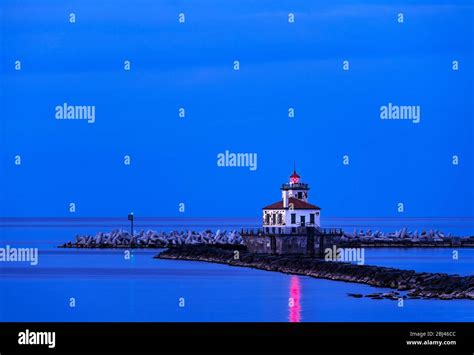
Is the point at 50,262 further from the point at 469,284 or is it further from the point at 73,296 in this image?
the point at 469,284

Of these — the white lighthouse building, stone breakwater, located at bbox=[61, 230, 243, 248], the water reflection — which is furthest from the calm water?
stone breakwater, located at bbox=[61, 230, 243, 248]

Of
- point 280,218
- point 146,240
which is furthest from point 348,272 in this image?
point 146,240

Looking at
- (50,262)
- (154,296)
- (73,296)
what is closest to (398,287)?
(154,296)

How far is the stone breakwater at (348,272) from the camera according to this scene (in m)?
49.5

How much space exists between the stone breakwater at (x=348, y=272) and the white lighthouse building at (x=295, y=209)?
2.00 meters

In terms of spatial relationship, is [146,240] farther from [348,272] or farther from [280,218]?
[348,272]

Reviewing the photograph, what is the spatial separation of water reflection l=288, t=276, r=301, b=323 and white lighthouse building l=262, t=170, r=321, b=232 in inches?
352

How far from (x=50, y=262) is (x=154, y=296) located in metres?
29.4

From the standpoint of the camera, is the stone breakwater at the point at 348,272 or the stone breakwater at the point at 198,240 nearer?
the stone breakwater at the point at 348,272

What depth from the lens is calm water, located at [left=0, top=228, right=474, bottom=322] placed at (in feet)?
156

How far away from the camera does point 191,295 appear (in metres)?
57.1

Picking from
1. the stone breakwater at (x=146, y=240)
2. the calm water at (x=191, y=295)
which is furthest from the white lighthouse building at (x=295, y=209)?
the stone breakwater at (x=146, y=240)

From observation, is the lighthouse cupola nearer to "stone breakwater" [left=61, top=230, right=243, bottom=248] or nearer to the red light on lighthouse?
the red light on lighthouse

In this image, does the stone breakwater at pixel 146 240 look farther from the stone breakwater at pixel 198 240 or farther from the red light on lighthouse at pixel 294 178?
the red light on lighthouse at pixel 294 178
